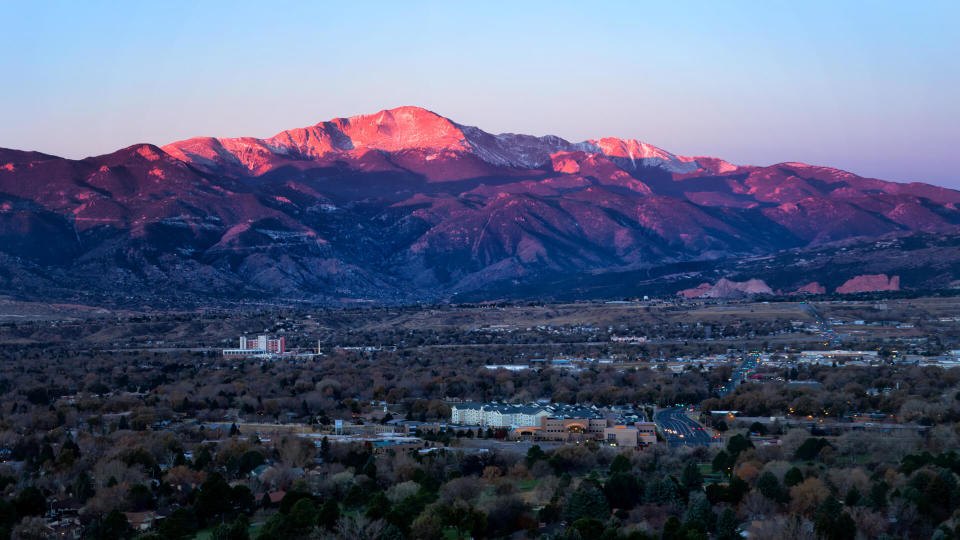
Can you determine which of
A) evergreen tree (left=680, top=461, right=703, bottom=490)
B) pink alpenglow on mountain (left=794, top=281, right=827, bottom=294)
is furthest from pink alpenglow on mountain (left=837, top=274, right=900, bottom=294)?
evergreen tree (left=680, top=461, right=703, bottom=490)

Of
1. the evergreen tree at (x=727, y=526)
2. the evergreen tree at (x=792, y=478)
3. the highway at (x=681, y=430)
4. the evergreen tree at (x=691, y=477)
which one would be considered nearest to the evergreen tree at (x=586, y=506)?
the evergreen tree at (x=727, y=526)

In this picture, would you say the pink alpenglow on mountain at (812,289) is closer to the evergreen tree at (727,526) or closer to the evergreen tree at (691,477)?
the evergreen tree at (691,477)

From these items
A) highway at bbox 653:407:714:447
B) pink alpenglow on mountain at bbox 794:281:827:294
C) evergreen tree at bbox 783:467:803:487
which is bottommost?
highway at bbox 653:407:714:447

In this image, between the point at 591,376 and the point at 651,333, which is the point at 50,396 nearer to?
the point at 591,376

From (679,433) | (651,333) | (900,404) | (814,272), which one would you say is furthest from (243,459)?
(814,272)

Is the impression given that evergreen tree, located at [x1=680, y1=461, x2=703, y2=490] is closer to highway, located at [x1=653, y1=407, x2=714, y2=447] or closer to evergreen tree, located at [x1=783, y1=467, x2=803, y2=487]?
evergreen tree, located at [x1=783, y1=467, x2=803, y2=487]

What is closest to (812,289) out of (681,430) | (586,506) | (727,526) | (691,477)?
(681,430)
